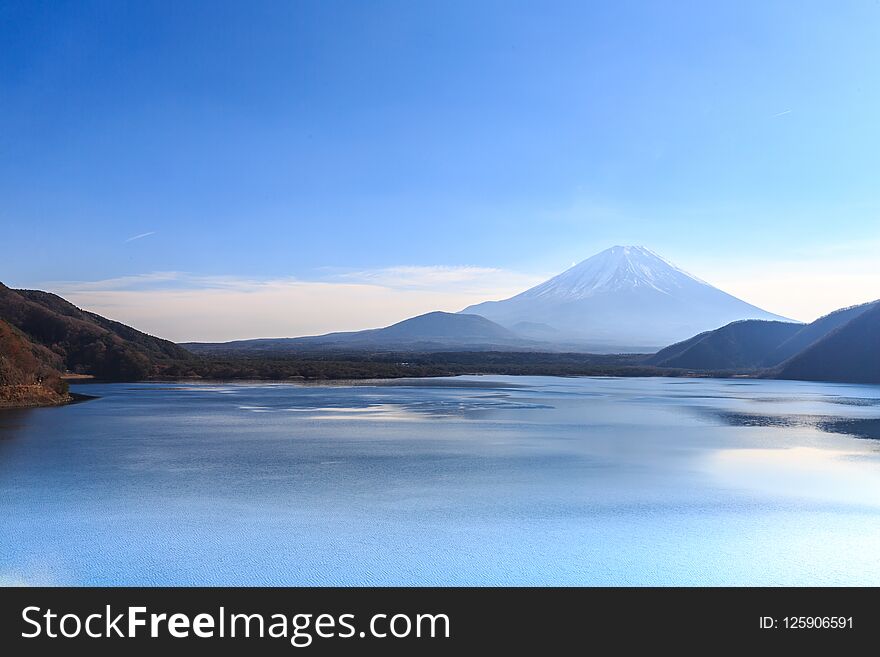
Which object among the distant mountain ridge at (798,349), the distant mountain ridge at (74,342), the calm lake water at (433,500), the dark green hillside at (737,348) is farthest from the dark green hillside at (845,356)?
the distant mountain ridge at (74,342)

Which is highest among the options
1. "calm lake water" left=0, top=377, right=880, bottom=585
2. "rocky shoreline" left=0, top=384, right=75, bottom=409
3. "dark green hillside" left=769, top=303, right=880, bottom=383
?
"dark green hillside" left=769, top=303, right=880, bottom=383

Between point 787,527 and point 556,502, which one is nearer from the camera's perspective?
point 787,527

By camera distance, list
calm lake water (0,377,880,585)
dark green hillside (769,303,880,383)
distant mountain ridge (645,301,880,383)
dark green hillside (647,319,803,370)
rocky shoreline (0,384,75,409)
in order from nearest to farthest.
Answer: calm lake water (0,377,880,585) < rocky shoreline (0,384,75,409) < dark green hillside (769,303,880,383) < distant mountain ridge (645,301,880,383) < dark green hillside (647,319,803,370)

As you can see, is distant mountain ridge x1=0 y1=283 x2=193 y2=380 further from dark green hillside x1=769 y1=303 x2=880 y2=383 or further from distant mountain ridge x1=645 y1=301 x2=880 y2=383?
distant mountain ridge x1=645 y1=301 x2=880 y2=383

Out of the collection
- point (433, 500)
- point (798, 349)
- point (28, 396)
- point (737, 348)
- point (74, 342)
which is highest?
point (74, 342)

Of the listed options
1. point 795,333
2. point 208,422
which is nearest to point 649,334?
point 795,333

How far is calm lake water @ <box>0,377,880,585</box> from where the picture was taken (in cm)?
639

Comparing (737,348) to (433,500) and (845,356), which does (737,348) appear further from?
(433,500)

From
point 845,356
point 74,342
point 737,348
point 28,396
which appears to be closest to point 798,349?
point 737,348

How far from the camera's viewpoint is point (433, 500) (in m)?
8.88

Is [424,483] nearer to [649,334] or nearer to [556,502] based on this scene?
[556,502]

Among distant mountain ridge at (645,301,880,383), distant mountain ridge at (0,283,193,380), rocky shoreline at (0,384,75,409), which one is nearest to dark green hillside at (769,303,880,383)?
distant mountain ridge at (645,301,880,383)

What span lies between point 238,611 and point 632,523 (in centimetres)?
434

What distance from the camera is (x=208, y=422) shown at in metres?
17.0
